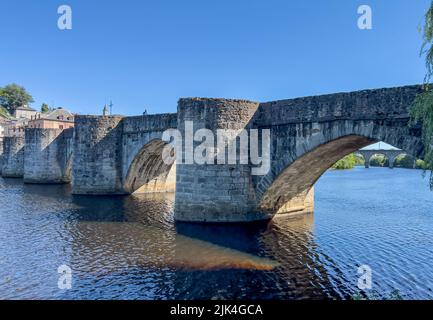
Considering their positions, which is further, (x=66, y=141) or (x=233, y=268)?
(x=66, y=141)

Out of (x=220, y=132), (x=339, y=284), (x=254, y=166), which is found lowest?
(x=339, y=284)

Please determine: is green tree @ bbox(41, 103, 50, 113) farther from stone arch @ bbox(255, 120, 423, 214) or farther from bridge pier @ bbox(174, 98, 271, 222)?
stone arch @ bbox(255, 120, 423, 214)

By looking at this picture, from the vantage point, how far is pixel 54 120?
64625 millimetres

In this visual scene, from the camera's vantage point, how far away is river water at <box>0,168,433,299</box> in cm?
1002

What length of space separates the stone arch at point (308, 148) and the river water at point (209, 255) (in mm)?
1740

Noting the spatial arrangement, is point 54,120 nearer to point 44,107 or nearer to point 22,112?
point 22,112

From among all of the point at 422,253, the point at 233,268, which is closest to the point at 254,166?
the point at 233,268

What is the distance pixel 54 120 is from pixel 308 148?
61.9 m

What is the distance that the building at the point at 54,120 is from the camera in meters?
63.0

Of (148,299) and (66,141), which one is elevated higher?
(66,141)

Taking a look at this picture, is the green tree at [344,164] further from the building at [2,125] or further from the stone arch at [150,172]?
the building at [2,125]

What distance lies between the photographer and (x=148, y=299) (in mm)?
9367

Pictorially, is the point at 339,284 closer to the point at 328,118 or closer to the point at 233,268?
the point at 233,268
